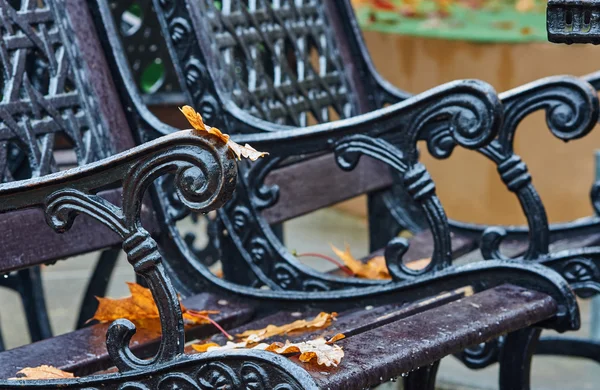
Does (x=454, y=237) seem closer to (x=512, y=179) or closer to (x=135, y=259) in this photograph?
(x=512, y=179)

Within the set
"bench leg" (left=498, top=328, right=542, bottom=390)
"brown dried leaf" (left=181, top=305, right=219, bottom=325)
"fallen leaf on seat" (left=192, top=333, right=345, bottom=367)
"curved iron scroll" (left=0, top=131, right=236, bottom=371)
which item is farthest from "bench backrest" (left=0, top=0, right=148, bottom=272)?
"bench leg" (left=498, top=328, right=542, bottom=390)

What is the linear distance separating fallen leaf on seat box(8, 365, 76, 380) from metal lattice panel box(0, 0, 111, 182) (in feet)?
1.54

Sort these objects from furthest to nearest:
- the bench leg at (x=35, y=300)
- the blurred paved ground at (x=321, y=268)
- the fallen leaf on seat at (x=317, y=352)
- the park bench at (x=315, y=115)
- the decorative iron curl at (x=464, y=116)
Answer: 1. the blurred paved ground at (x=321, y=268)
2. the bench leg at (x=35, y=300)
3. the park bench at (x=315, y=115)
4. the decorative iron curl at (x=464, y=116)
5. the fallen leaf on seat at (x=317, y=352)

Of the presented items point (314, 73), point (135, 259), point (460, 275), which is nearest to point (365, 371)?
point (135, 259)

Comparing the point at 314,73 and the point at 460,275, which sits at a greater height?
the point at 314,73

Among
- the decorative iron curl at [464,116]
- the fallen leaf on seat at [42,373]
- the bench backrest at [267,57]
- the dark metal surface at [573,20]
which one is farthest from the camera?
the bench backrest at [267,57]

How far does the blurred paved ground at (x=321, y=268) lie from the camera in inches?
156

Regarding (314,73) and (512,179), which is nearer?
(512,179)

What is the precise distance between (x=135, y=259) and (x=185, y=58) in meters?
1.04

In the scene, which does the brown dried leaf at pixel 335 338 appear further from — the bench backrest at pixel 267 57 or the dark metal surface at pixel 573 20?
the bench backrest at pixel 267 57

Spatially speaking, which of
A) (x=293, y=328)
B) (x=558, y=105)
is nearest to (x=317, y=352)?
(x=293, y=328)

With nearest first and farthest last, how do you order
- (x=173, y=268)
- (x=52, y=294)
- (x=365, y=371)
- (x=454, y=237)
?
(x=365, y=371), (x=173, y=268), (x=454, y=237), (x=52, y=294)

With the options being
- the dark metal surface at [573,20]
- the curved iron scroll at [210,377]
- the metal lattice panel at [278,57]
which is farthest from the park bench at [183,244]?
the dark metal surface at [573,20]

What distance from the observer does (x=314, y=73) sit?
302cm
